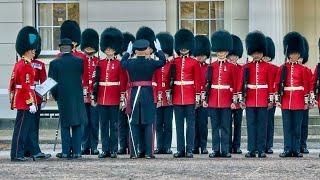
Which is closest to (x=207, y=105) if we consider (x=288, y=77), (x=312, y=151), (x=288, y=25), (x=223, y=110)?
(x=223, y=110)

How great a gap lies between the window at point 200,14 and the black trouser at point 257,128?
607cm

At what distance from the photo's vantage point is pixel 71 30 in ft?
52.1

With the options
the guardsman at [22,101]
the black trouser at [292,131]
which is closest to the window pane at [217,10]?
the black trouser at [292,131]

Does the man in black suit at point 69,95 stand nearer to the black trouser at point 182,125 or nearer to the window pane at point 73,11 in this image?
the black trouser at point 182,125

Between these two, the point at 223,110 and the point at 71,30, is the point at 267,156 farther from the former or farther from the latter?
the point at 71,30

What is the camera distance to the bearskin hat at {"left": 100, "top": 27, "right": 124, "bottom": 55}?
50.2 feet

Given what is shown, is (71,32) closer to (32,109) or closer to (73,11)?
(32,109)

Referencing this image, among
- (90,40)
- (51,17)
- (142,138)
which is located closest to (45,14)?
(51,17)

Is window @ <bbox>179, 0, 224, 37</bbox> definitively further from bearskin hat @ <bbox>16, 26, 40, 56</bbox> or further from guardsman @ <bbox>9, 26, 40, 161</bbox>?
guardsman @ <bbox>9, 26, 40, 161</bbox>

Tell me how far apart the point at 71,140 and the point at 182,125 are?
1.53m

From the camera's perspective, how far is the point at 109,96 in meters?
15.1

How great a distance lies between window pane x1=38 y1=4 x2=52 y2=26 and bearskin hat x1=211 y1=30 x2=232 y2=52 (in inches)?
251

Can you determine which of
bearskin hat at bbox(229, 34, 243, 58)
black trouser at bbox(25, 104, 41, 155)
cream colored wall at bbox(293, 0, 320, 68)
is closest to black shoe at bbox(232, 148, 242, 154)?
bearskin hat at bbox(229, 34, 243, 58)

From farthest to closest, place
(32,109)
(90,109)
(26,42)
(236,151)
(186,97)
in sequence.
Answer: (236,151)
(90,109)
(186,97)
(26,42)
(32,109)
